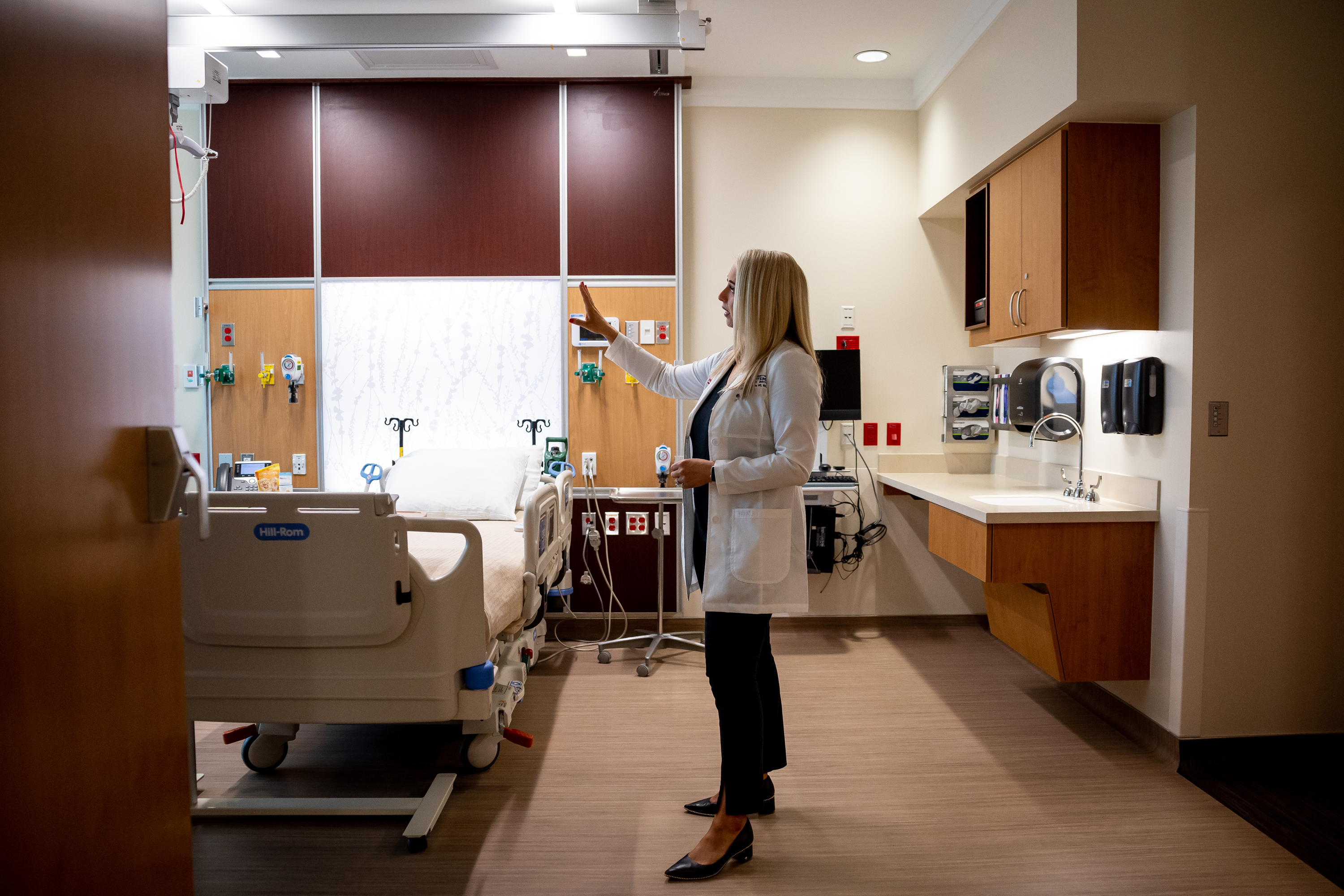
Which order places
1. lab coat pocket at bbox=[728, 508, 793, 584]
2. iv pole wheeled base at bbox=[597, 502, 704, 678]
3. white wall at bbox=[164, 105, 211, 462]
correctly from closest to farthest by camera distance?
lab coat pocket at bbox=[728, 508, 793, 584] → iv pole wheeled base at bbox=[597, 502, 704, 678] → white wall at bbox=[164, 105, 211, 462]

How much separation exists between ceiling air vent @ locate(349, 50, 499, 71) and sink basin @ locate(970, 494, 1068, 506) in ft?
10.4

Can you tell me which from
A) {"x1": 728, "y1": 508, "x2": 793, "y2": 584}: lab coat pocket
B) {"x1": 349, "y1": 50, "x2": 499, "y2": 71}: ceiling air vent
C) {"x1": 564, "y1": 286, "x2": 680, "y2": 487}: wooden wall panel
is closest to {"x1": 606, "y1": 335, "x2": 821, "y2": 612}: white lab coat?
{"x1": 728, "y1": 508, "x2": 793, "y2": 584}: lab coat pocket

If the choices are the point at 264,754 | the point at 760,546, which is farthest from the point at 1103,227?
the point at 264,754

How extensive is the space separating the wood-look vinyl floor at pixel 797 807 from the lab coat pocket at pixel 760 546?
806mm

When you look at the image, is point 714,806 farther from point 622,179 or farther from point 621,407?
point 622,179

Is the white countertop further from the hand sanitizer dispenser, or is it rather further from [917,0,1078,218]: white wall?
[917,0,1078,218]: white wall

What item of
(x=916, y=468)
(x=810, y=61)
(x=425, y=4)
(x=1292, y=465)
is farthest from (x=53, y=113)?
(x=916, y=468)

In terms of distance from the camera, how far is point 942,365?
14.8 ft

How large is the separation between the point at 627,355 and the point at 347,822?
1.66 m

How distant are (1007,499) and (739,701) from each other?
195cm

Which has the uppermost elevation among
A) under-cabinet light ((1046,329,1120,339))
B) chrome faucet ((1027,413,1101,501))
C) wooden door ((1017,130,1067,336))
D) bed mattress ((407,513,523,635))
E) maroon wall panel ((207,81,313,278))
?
maroon wall panel ((207,81,313,278))

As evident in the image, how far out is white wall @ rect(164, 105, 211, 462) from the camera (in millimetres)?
4207

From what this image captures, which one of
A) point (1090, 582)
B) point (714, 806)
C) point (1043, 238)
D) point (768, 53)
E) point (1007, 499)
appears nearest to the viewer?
point (714, 806)

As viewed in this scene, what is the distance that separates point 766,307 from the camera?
83.6 inches
